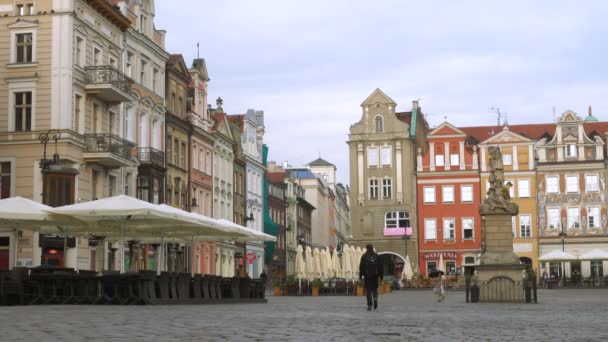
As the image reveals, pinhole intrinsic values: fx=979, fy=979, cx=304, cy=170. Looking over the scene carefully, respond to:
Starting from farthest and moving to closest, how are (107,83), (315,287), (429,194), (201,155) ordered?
(429,194), (201,155), (315,287), (107,83)

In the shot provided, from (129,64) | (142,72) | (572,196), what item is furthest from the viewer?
(572,196)

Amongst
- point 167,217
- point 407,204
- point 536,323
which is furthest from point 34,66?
point 407,204

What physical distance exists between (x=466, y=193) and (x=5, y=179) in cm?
4627

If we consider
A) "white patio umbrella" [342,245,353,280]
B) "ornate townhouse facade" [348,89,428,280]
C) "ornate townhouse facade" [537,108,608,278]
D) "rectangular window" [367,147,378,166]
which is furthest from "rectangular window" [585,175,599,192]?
"white patio umbrella" [342,245,353,280]

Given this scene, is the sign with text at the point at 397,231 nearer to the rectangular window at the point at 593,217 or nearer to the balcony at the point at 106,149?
the rectangular window at the point at 593,217

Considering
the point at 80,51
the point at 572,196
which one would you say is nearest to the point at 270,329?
the point at 80,51

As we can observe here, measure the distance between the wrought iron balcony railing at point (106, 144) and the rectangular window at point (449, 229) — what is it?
40.2 meters

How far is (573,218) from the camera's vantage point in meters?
78.2

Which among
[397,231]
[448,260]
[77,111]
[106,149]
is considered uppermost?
[77,111]

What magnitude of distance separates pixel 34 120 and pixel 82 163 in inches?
109

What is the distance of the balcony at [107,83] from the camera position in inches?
1660

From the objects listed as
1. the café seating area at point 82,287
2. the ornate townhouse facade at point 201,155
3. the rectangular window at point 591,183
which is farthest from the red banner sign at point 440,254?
the café seating area at point 82,287

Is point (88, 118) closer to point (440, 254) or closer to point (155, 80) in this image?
point (155, 80)

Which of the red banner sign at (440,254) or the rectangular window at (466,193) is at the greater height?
the rectangular window at (466,193)
